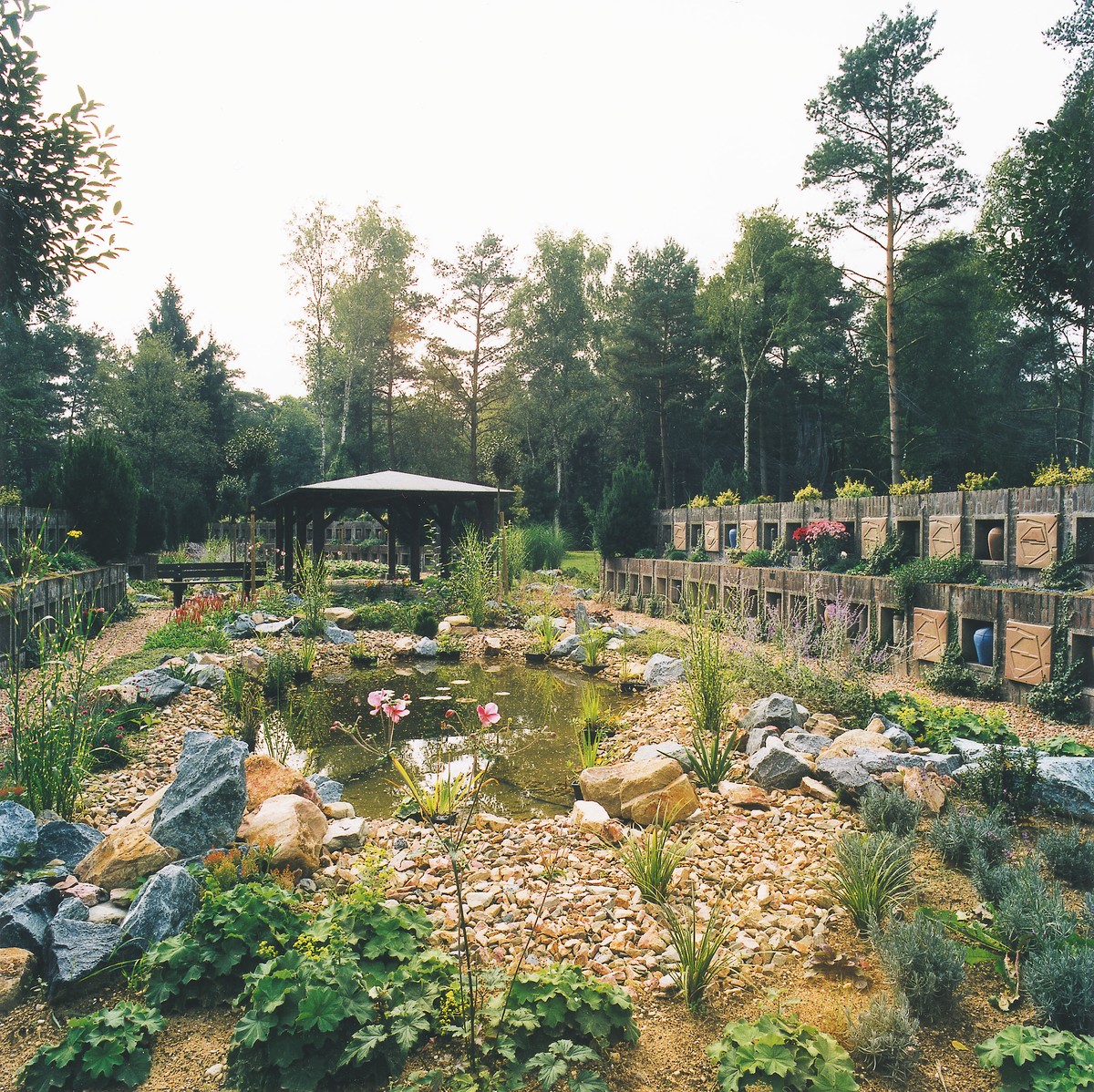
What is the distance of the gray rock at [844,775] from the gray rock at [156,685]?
15.4 feet

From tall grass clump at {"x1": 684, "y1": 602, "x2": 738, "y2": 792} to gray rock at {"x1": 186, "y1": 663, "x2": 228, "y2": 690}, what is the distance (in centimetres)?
414

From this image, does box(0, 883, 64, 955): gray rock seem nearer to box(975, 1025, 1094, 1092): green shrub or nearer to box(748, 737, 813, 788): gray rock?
box(975, 1025, 1094, 1092): green shrub

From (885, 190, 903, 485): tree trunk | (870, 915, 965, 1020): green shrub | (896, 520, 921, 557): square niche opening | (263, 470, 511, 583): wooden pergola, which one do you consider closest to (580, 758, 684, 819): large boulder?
(870, 915, 965, 1020): green shrub

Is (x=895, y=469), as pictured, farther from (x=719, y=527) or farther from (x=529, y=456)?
(x=529, y=456)

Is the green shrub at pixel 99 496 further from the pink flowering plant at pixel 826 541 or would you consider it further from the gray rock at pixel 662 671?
the pink flowering plant at pixel 826 541

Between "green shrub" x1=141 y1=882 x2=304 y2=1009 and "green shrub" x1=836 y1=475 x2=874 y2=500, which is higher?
"green shrub" x1=836 y1=475 x2=874 y2=500

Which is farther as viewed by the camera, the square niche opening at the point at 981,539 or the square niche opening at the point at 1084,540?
the square niche opening at the point at 981,539

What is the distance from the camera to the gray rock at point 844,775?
3.52 meters

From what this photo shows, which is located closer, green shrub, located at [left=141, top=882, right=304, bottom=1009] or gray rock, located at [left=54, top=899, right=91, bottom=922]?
green shrub, located at [left=141, top=882, right=304, bottom=1009]

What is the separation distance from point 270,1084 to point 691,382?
2876cm

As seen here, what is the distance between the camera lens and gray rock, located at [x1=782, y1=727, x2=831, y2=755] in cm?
408

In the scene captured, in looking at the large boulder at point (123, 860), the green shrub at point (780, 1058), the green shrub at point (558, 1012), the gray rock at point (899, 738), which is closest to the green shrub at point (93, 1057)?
the large boulder at point (123, 860)

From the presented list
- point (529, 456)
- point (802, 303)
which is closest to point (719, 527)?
point (802, 303)

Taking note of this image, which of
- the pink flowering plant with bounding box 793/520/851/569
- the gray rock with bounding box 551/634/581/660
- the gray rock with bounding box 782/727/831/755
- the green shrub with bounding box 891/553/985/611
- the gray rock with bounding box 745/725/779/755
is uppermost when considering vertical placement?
the pink flowering plant with bounding box 793/520/851/569
